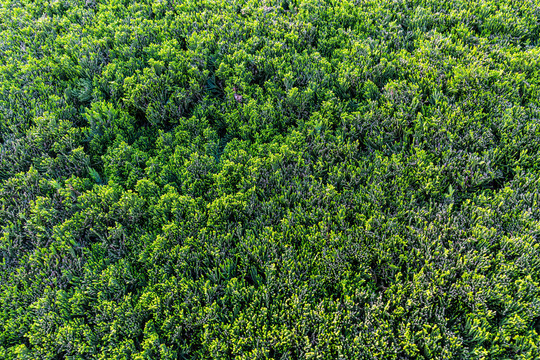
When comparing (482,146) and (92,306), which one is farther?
(482,146)

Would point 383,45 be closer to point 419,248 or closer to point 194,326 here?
point 419,248

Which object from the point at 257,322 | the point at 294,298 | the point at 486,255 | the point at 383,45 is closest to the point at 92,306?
the point at 257,322

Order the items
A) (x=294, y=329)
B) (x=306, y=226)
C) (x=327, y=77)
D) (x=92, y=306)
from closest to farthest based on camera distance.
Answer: (x=294, y=329) → (x=92, y=306) → (x=306, y=226) → (x=327, y=77)

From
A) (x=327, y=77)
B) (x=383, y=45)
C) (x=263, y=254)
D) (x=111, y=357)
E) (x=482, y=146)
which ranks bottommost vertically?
(x=111, y=357)

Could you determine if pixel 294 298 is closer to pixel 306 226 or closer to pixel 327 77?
pixel 306 226

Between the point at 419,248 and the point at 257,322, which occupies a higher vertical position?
the point at 419,248

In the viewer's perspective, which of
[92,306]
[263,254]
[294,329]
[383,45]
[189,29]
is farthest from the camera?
[189,29]

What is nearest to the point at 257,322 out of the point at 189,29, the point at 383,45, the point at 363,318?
the point at 363,318
